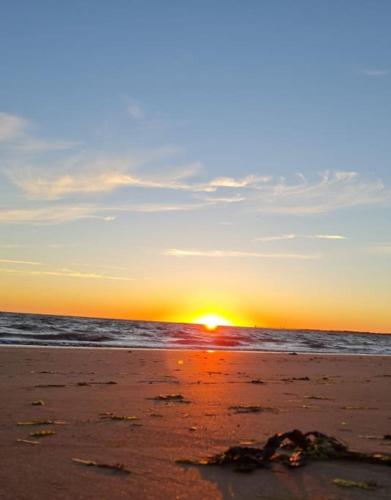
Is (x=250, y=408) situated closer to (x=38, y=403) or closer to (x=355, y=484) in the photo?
(x=38, y=403)

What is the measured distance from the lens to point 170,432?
4.64m

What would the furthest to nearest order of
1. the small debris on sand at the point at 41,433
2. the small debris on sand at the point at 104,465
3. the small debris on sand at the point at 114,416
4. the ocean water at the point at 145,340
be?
the ocean water at the point at 145,340
the small debris on sand at the point at 114,416
the small debris on sand at the point at 41,433
the small debris on sand at the point at 104,465

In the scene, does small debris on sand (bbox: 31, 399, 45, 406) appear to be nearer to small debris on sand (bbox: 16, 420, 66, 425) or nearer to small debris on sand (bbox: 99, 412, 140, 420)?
small debris on sand (bbox: 99, 412, 140, 420)

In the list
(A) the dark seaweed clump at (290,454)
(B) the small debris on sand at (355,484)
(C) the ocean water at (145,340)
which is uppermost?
(A) the dark seaweed clump at (290,454)

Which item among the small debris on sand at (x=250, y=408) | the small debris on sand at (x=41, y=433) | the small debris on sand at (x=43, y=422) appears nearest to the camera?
the small debris on sand at (x=41, y=433)

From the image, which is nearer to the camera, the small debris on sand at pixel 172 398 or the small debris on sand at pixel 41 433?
the small debris on sand at pixel 41 433

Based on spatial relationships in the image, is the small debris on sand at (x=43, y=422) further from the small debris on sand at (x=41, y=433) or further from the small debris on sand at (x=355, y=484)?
the small debris on sand at (x=355, y=484)

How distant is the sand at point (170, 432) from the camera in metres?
3.10

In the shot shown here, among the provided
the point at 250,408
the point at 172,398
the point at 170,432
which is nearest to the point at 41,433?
the point at 170,432

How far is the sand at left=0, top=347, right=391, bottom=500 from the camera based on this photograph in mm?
3102

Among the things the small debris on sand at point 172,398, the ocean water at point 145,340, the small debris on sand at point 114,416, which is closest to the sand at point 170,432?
the small debris on sand at point 114,416

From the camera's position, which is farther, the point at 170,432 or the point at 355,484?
the point at 170,432

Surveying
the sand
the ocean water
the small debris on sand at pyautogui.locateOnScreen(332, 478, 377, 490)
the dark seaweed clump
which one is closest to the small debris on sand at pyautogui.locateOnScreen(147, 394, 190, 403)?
the sand

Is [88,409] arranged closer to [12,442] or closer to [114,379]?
[12,442]
